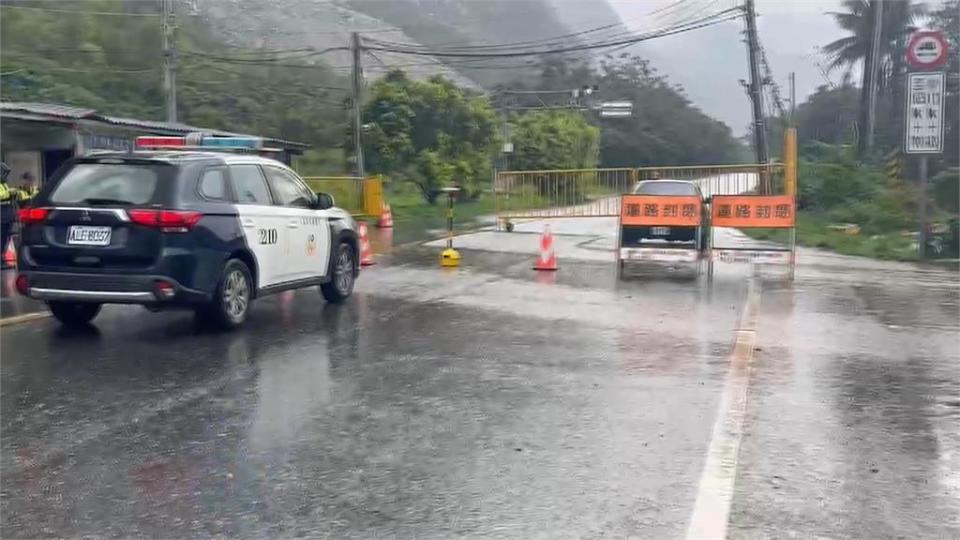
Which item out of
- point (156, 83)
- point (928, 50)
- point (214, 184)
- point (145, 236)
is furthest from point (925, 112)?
point (156, 83)

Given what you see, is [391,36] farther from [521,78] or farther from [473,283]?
[473,283]

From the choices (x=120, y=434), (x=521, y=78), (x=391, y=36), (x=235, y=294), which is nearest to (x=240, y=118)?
(x=391, y=36)

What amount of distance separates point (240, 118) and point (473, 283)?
26973 mm

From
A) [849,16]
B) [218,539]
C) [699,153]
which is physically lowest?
[218,539]

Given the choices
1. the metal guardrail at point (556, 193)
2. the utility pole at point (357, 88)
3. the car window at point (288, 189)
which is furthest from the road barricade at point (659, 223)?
the utility pole at point (357, 88)

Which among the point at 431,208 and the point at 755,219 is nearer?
the point at 755,219

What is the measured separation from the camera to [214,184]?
33.1ft

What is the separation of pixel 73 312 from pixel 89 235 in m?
1.29

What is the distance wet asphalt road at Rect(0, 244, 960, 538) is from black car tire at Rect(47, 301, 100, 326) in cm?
19

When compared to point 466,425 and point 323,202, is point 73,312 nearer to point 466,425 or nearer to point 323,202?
point 323,202

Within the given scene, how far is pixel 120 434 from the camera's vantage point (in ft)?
21.0

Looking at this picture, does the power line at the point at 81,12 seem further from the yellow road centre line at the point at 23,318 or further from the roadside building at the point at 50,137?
the yellow road centre line at the point at 23,318

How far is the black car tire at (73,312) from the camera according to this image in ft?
33.9

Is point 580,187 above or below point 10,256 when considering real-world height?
above
